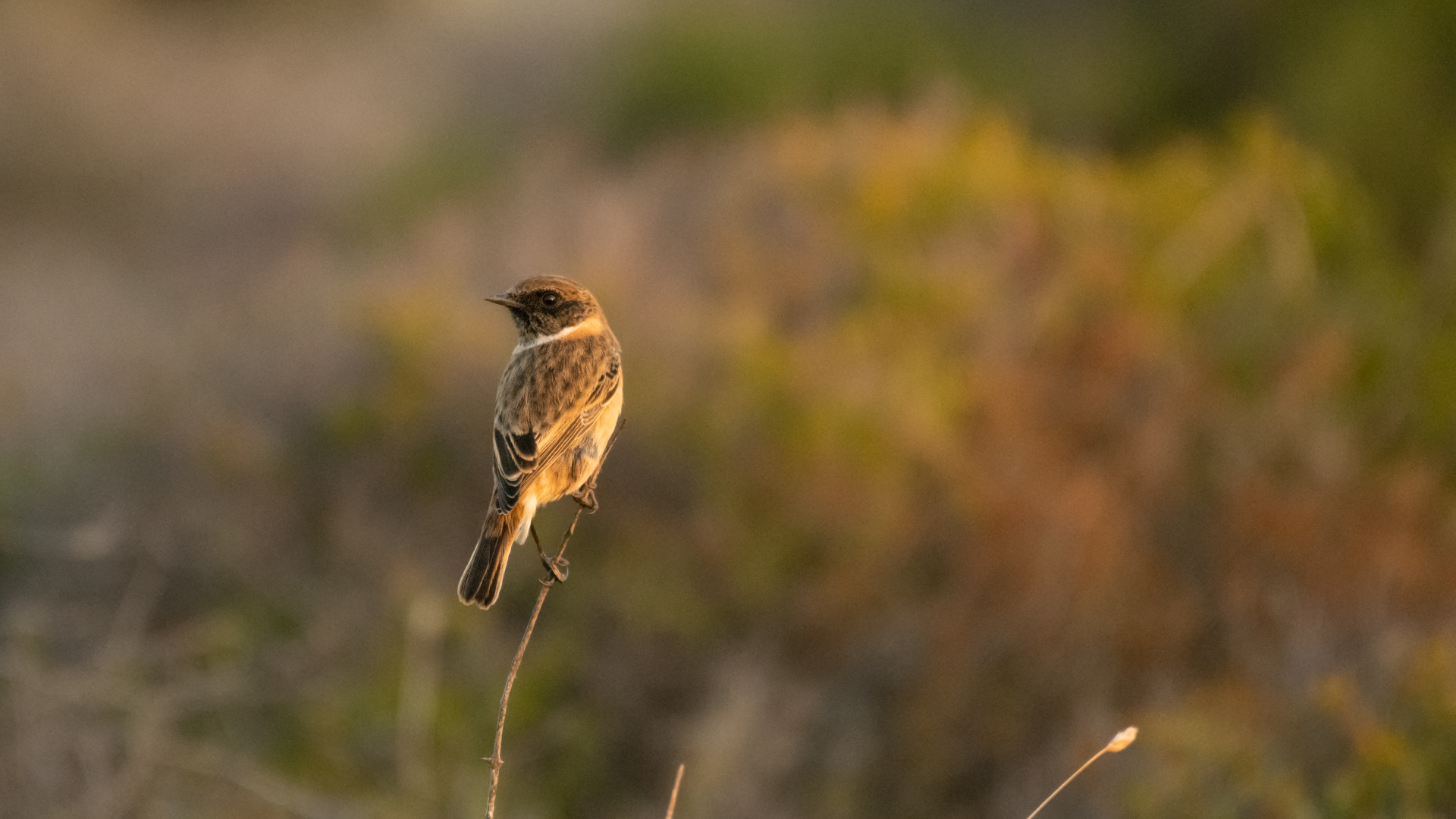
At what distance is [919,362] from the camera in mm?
6562

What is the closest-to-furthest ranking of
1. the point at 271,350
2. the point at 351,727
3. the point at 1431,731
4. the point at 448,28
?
the point at 1431,731 → the point at 351,727 → the point at 271,350 → the point at 448,28

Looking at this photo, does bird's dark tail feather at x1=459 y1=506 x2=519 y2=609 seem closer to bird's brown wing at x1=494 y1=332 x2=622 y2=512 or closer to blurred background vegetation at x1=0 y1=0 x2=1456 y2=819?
bird's brown wing at x1=494 y1=332 x2=622 y2=512

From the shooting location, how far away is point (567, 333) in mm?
2646

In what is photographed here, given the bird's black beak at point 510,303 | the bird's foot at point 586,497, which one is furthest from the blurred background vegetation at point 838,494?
the bird's black beak at point 510,303

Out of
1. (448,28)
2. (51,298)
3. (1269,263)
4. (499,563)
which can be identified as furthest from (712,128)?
(448,28)

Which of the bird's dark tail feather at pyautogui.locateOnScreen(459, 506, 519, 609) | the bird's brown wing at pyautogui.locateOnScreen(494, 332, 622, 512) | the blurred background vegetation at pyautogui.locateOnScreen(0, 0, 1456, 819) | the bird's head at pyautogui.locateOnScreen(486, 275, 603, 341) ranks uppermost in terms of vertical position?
the blurred background vegetation at pyautogui.locateOnScreen(0, 0, 1456, 819)

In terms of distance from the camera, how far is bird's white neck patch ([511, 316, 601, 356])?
2.61 metres

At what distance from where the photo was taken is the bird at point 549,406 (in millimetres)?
2547

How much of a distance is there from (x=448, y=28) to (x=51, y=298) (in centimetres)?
1191

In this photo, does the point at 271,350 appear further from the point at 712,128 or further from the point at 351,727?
the point at 712,128

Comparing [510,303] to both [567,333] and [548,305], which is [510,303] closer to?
[548,305]

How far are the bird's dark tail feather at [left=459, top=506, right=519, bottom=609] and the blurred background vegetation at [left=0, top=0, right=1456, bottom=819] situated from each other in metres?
2.89

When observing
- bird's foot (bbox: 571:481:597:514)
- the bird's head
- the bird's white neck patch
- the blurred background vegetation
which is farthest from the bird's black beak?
the blurred background vegetation

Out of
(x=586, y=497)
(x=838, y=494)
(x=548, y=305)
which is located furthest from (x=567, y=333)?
(x=838, y=494)
